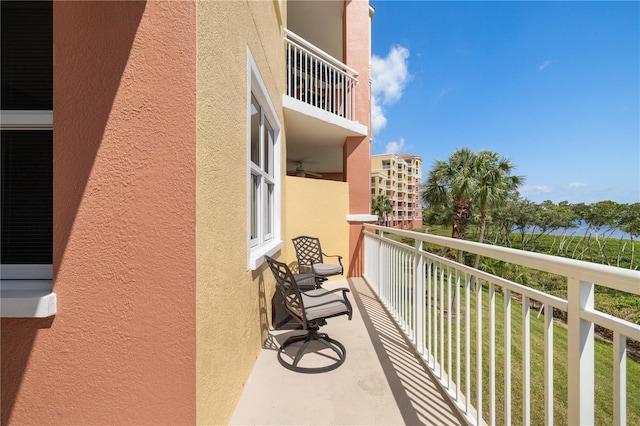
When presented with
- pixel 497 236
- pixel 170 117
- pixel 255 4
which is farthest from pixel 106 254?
pixel 497 236

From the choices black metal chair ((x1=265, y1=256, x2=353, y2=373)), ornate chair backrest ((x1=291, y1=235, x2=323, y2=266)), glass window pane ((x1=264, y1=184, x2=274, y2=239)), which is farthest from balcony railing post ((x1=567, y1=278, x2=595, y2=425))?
ornate chair backrest ((x1=291, y1=235, x2=323, y2=266))

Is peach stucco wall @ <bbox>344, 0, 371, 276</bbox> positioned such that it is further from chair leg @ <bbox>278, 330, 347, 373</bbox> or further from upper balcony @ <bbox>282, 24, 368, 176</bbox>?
chair leg @ <bbox>278, 330, 347, 373</bbox>

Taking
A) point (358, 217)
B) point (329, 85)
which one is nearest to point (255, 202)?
point (358, 217)

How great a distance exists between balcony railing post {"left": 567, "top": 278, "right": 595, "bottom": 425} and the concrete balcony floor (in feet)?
3.49

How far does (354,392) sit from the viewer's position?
2.18 meters

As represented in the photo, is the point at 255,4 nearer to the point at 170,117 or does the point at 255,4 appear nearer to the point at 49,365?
the point at 170,117

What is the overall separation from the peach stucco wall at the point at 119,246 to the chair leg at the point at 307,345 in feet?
4.00

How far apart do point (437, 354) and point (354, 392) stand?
1.00 m

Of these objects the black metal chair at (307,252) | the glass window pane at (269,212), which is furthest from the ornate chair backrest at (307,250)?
the glass window pane at (269,212)

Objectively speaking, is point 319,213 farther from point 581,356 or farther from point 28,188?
point 581,356

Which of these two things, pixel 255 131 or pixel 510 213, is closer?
pixel 255 131

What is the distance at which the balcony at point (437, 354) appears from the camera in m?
1.04

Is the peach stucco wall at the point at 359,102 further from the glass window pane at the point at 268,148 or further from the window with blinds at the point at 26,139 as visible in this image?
the window with blinds at the point at 26,139

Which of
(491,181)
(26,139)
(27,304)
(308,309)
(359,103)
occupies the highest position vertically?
(359,103)
